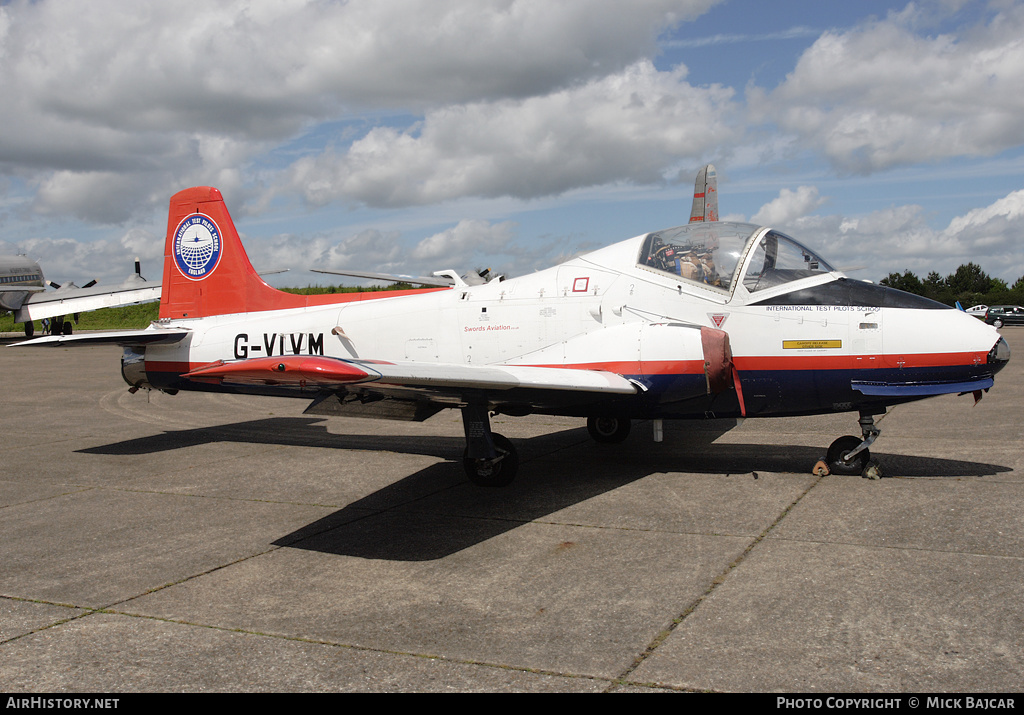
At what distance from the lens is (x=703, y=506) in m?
6.97

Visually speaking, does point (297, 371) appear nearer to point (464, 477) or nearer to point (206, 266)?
point (464, 477)

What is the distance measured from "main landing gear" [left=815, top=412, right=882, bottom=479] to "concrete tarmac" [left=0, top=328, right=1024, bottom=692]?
5.7 inches

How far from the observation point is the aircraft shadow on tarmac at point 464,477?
6.38 meters

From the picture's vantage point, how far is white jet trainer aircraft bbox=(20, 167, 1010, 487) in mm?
7316

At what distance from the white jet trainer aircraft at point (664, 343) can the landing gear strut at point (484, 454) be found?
2 cm

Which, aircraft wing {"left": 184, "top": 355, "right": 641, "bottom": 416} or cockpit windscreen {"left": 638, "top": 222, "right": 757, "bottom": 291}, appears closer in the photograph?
aircraft wing {"left": 184, "top": 355, "right": 641, "bottom": 416}

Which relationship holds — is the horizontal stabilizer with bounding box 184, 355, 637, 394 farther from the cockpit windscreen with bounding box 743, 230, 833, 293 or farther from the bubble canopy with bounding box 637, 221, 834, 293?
the cockpit windscreen with bounding box 743, 230, 833, 293

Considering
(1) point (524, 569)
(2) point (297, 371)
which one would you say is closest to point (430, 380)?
(2) point (297, 371)

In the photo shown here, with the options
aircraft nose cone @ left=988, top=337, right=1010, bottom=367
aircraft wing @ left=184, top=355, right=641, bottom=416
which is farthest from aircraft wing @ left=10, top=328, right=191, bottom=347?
aircraft nose cone @ left=988, top=337, right=1010, bottom=367

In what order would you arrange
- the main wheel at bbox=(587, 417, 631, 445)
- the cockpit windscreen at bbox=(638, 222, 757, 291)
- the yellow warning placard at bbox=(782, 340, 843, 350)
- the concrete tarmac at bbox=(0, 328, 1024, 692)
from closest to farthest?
the concrete tarmac at bbox=(0, 328, 1024, 692)
the yellow warning placard at bbox=(782, 340, 843, 350)
the cockpit windscreen at bbox=(638, 222, 757, 291)
the main wheel at bbox=(587, 417, 631, 445)

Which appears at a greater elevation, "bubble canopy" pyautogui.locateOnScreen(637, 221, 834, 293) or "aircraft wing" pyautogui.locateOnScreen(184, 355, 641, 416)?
"bubble canopy" pyautogui.locateOnScreen(637, 221, 834, 293)

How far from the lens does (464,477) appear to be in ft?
28.6

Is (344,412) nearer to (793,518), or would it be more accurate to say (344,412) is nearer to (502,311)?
(502,311)

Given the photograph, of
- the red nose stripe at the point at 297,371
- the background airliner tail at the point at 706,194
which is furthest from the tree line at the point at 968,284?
the red nose stripe at the point at 297,371
